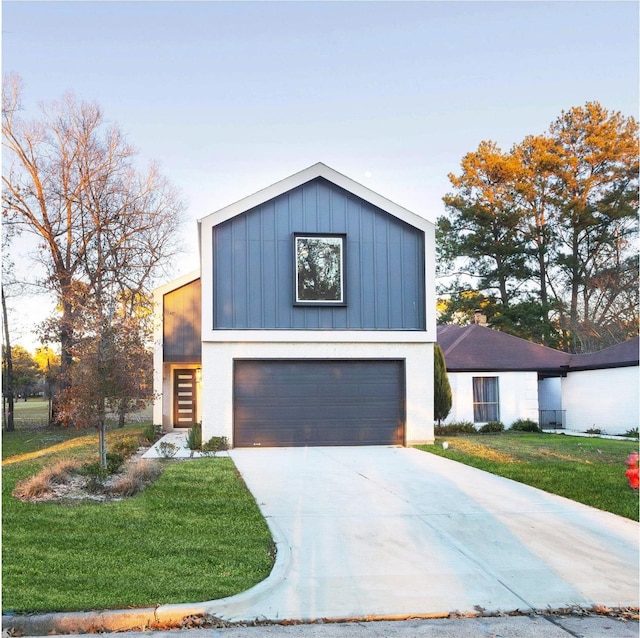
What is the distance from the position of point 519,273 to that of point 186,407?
71.5 feet

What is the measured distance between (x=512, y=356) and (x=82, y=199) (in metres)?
17.5

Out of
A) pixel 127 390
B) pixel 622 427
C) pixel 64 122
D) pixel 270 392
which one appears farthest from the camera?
pixel 64 122

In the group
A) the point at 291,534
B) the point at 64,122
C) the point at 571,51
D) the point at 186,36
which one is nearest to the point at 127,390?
the point at 291,534

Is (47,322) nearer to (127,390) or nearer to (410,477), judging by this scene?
(127,390)

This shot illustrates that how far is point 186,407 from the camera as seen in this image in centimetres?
2261

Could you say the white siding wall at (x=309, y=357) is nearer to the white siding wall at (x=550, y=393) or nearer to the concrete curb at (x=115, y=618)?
the white siding wall at (x=550, y=393)

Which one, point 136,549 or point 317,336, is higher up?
point 317,336

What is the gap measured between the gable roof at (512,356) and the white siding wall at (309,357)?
5.32 metres

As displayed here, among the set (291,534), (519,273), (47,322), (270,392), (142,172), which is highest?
(142,172)

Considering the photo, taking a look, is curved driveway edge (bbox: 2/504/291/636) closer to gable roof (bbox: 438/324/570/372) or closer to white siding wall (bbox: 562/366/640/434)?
gable roof (bbox: 438/324/570/372)

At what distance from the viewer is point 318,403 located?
640 inches

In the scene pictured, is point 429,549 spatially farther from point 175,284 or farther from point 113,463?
point 175,284

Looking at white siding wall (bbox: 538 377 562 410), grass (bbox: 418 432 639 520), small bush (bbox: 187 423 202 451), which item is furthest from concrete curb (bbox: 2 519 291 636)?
white siding wall (bbox: 538 377 562 410)

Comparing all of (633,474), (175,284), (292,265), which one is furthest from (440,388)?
(633,474)
